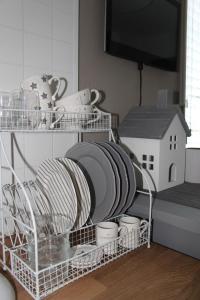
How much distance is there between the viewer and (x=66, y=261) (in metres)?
0.65

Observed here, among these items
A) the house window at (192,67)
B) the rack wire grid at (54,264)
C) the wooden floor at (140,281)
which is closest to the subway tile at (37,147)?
the rack wire grid at (54,264)

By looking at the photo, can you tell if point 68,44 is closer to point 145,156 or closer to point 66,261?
point 145,156

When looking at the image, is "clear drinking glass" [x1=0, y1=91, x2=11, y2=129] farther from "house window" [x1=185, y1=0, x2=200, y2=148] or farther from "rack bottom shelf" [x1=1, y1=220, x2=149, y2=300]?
"house window" [x1=185, y1=0, x2=200, y2=148]

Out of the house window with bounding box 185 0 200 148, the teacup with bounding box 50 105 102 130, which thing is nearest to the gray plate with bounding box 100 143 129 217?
the teacup with bounding box 50 105 102 130

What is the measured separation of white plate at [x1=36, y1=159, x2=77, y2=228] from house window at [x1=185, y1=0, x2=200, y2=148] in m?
1.39

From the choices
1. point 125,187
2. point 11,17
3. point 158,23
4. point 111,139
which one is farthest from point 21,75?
point 158,23

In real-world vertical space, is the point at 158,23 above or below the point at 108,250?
above

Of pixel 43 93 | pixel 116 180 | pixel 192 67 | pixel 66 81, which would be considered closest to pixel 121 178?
pixel 116 180

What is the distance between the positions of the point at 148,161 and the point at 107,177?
0.29 meters

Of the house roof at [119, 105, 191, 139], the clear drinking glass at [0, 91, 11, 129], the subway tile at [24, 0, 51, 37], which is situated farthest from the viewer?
the house roof at [119, 105, 191, 139]

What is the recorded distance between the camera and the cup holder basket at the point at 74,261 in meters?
0.63

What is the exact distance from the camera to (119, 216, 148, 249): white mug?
826 millimetres

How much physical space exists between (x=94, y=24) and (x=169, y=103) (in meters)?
0.48

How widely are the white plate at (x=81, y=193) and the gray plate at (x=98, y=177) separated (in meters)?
0.06
